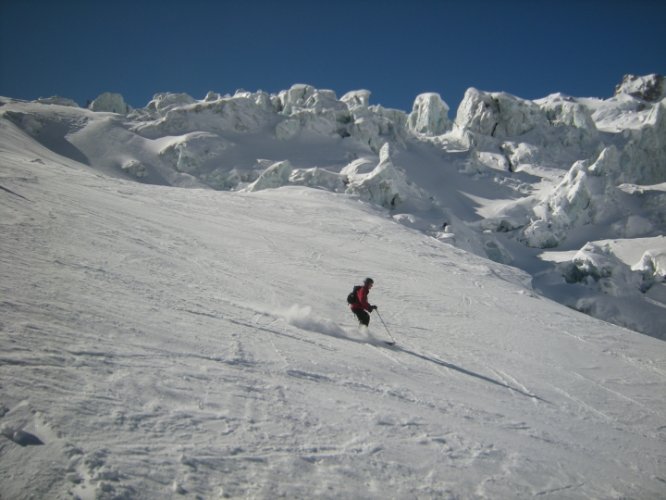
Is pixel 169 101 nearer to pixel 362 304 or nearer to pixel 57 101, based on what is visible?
pixel 57 101

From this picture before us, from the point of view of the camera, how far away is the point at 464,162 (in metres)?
66.9

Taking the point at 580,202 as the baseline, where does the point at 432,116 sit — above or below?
above

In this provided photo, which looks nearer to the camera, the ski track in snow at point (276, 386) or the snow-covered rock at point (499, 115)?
the ski track in snow at point (276, 386)

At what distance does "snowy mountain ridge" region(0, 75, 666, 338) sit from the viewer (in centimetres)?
3791

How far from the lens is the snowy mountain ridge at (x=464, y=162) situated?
37906 millimetres

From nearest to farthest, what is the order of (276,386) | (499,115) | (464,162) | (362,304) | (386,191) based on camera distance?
(276,386) < (362,304) < (386,191) < (464,162) < (499,115)

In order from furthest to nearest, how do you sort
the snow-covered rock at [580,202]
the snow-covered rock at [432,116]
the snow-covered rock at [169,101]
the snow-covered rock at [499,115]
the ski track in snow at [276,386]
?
the snow-covered rock at [432,116]
the snow-covered rock at [499,115]
the snow-covered rock at [169,101]
the snow-covered rock at [580,202]
the ski track in snow at [276,386]

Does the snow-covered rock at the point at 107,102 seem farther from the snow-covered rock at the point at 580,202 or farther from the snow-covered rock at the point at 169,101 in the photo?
the snow-covered rock at the point at 580,202

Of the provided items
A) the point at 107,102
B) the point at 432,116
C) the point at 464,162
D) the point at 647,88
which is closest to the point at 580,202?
the point at 464,162

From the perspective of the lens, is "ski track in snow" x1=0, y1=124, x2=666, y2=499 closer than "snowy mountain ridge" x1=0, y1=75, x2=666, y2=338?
Yes

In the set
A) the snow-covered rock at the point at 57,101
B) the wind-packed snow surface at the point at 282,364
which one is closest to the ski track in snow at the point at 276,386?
the wind-packed snow surface at the point at 282,364

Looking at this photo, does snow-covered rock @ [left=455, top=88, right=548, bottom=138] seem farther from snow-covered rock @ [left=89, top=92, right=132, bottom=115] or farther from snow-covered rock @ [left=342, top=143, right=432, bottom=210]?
snow-covered rock @ [left=89, top=92, right=132, bottom=115]

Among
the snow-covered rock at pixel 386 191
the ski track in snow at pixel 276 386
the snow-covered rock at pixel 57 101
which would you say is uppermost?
the snow-covered rock at pixel 57 101

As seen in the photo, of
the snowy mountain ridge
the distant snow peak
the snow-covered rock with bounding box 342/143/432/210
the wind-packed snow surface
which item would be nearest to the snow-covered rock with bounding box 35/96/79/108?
the snowy mountain ridge
